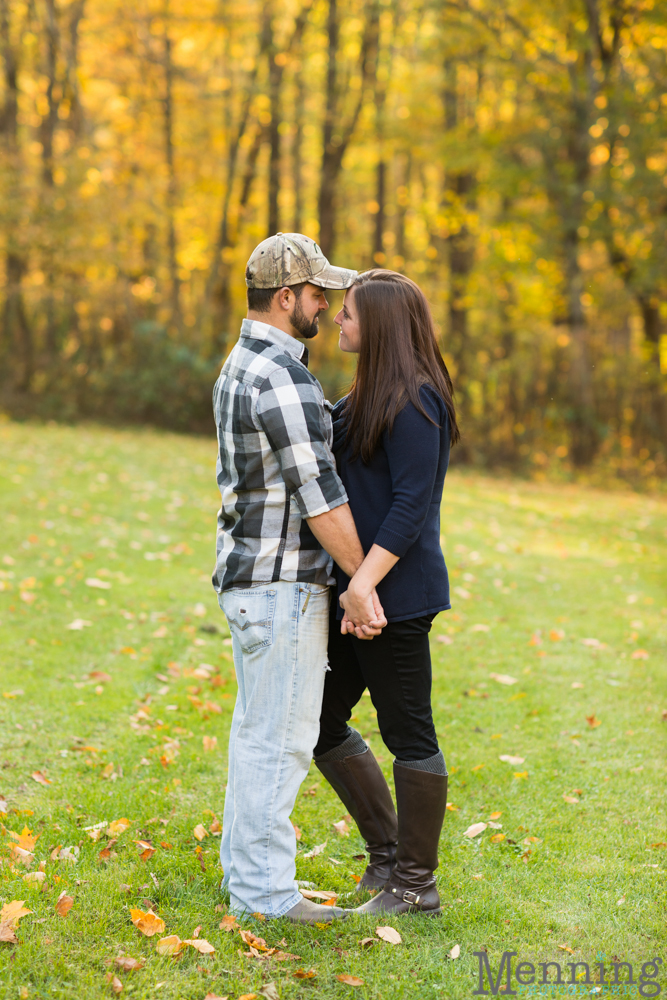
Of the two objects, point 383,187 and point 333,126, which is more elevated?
point 333,126

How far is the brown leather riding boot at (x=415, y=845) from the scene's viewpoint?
2.78 m

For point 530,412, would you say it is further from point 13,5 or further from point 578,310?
point 13,5

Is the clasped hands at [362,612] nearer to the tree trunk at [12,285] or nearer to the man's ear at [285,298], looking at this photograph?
the man's ear at [285,298]

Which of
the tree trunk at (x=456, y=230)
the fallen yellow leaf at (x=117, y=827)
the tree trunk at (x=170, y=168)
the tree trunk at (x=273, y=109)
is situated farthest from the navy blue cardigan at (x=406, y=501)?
the tree trunk at (x=273, y=109)

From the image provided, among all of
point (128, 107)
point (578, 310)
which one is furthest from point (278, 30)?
point (578, 310)

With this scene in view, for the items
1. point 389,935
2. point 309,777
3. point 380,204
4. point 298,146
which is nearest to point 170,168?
point 298,146

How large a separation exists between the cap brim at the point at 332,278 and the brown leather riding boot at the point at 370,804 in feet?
5.16

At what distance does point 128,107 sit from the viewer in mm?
23250

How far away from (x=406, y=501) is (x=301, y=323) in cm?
64

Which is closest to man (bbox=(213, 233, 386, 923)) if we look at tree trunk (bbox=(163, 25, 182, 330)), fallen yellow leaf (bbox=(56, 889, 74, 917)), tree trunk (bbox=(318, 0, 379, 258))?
fallen yellow leaf (bbox=(56, 889, 74, 917))

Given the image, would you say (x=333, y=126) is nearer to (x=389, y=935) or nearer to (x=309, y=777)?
(x=309, y=777)

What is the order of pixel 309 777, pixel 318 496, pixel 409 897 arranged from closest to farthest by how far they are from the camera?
pixel 318 496 → pixel 409 897 → pixel 309 777

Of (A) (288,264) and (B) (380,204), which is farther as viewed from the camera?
(B) (380,204)

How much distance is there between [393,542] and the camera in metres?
2.56
